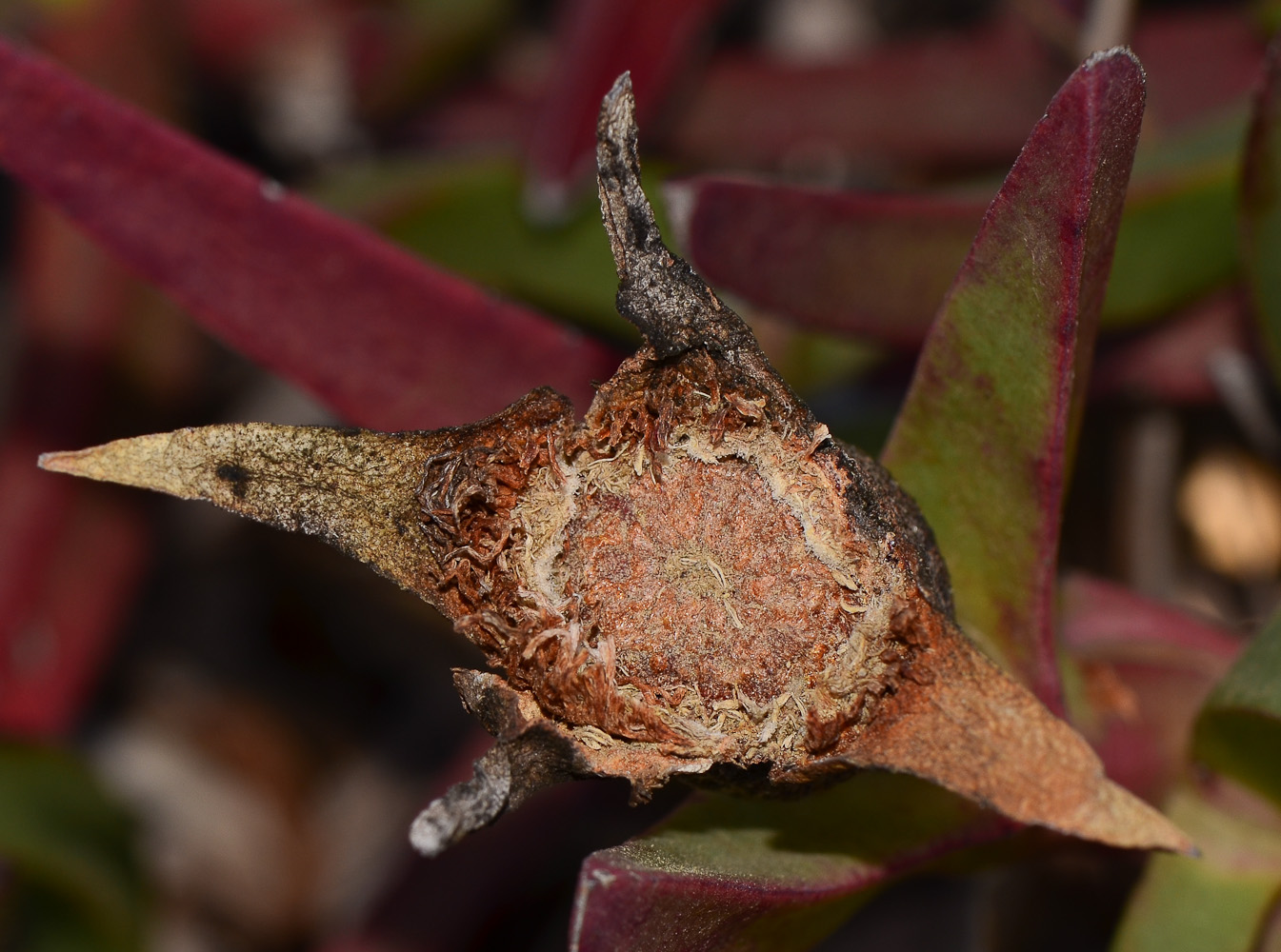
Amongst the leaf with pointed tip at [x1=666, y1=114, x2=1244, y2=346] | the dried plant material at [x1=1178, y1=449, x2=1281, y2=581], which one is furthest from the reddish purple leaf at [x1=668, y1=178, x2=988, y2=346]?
the dried plant material at [x1=1178, y1=449, x2=1281, y2=581]

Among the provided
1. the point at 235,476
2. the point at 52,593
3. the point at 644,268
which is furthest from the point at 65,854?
the point at 644,268

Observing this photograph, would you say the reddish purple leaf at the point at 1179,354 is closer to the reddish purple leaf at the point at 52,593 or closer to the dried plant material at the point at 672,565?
the dried plant material at the point at 672,565

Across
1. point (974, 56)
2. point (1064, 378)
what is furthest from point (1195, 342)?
point (1064, 378)

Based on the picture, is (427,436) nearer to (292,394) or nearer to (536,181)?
(536,181)

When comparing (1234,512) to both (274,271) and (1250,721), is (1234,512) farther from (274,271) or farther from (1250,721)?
(274,271)

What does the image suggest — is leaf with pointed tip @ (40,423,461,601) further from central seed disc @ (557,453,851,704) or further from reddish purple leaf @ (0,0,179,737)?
reddish purple leaf @ (0,0,179,737)

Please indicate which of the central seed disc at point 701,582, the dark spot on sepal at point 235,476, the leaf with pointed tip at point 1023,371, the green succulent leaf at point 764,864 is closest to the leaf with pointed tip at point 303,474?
the dark spot on sepal at point 235,476
